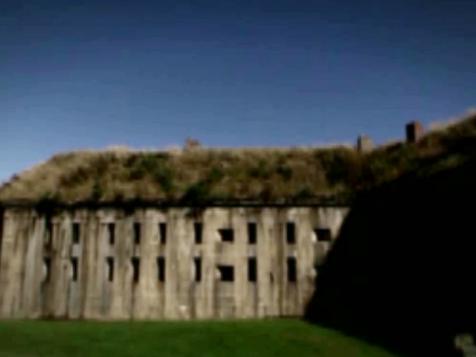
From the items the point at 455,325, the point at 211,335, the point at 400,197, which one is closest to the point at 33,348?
the point at 211,335

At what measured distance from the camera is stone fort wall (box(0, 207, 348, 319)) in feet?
96.1

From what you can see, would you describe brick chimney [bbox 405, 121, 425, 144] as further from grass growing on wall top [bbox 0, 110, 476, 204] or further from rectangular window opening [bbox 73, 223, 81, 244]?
rectangular window opening [bbox 73, 223, 81, 244]

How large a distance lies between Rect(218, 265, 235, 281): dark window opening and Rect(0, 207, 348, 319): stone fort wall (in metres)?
0.05

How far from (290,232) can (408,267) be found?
7142 mm

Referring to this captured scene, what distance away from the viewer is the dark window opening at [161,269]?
29958 mm

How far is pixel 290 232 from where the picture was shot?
99.9 feet

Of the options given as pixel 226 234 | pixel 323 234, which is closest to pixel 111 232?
pixel 226 234

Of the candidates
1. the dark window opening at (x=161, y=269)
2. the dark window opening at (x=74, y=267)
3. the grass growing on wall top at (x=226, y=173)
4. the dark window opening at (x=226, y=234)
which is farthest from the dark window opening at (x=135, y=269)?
the dark window opening at (x=226, y=234)

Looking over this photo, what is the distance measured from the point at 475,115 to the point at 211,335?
62.9 ft

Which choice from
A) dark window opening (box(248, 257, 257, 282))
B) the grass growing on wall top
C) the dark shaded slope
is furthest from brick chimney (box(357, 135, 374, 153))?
dark window opening (box(248, 257, 257, 282))

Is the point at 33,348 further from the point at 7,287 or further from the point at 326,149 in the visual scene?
the point at 326,149

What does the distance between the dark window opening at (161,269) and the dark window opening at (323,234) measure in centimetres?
849

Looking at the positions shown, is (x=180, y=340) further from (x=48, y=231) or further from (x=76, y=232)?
(x=48, y=231)

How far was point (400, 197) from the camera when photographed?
2712 centimetres
